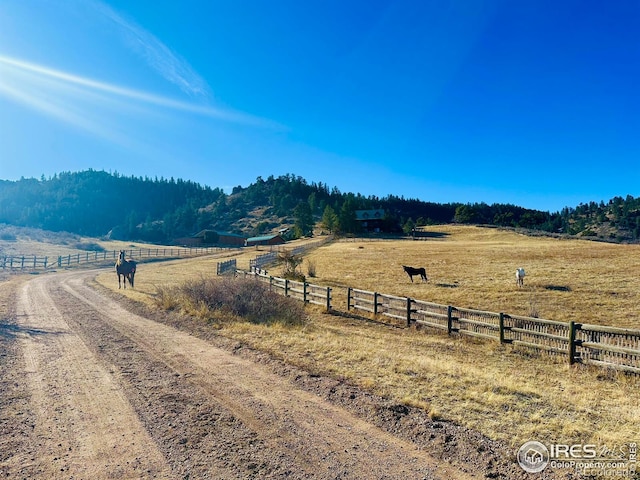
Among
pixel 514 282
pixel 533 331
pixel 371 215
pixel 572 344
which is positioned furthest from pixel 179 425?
pixel 371 215

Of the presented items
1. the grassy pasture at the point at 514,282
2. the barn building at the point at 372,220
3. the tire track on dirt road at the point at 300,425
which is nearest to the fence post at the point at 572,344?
the grassy pasture at the point at 514,282

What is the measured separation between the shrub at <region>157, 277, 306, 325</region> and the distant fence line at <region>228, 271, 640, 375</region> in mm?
3685

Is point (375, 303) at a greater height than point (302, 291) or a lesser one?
lesser

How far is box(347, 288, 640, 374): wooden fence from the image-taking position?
10.1m

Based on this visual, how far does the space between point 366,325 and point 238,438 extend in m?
11.5

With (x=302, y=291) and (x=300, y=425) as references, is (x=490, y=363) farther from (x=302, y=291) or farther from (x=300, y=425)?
(x=302, y=291)

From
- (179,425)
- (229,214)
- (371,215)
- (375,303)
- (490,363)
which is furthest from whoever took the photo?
(229,214)

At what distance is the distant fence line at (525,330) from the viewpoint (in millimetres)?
10156

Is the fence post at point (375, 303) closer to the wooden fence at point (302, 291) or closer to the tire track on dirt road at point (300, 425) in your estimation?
the wooden fence at point (302, 291)

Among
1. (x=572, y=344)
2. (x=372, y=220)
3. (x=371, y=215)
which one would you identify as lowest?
(x=572, y=344)

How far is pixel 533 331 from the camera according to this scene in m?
12.3

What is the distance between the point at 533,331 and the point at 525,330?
0.87 ft

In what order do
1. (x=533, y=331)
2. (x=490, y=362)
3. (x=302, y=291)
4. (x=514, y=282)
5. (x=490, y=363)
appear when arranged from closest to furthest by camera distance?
(x=490, y=363)
(x=490, y=362)
(x=533, y=331)
(x=302, y=291)
(x=514, y=282)

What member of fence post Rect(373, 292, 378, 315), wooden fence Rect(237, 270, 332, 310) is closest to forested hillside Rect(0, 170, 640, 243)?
wooden fence Rect(237, 270, 332, 310)
